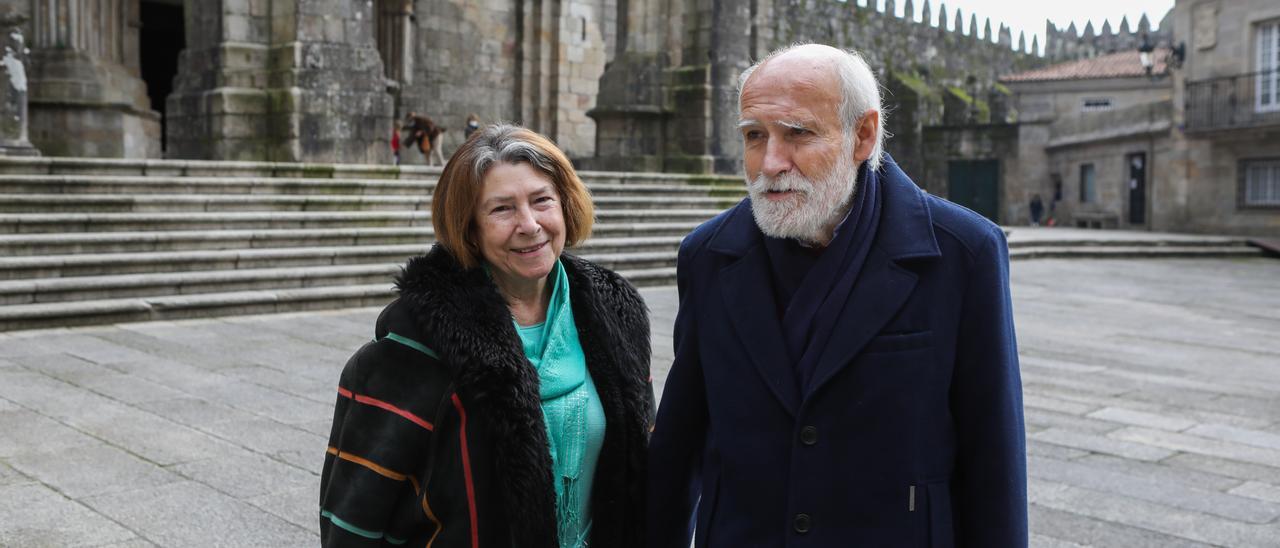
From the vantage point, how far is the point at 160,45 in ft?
73.9

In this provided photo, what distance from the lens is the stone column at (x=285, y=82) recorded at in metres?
14.5

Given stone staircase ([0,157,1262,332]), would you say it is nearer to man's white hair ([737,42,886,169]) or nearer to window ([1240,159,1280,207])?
man's white hair ([737,42,886,169])

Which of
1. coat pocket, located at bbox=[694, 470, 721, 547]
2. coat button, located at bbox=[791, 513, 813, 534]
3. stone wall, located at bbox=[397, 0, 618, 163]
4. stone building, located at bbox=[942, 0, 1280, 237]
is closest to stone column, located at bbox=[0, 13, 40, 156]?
stone wall, located at bbox=[397, 0, 618, 163]

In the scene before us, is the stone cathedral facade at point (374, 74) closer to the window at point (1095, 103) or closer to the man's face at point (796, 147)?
the man's face at point (796, 147)

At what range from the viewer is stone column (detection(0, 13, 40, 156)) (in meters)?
12.7

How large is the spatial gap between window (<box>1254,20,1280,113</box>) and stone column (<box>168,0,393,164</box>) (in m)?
20.7

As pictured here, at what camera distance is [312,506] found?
173 inches

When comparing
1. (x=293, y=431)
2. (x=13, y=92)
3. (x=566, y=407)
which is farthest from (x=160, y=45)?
(x=566, y=407)

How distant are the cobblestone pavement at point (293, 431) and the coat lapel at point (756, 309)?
2345 mm

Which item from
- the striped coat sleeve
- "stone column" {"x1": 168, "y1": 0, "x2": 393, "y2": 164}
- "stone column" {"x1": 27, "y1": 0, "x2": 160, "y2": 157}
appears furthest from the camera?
"stone column" {"x1": 27, "y1": 0, "x2": 160, "y2": 157}

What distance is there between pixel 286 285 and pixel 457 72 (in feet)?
38.1

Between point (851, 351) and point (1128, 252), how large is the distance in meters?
21.3

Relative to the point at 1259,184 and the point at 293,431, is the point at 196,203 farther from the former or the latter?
the point at 1259,184

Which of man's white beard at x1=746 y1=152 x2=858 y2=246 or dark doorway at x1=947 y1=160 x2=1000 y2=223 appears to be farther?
dark doorway at x1=947 y1=160 x2=1000 y2=223
